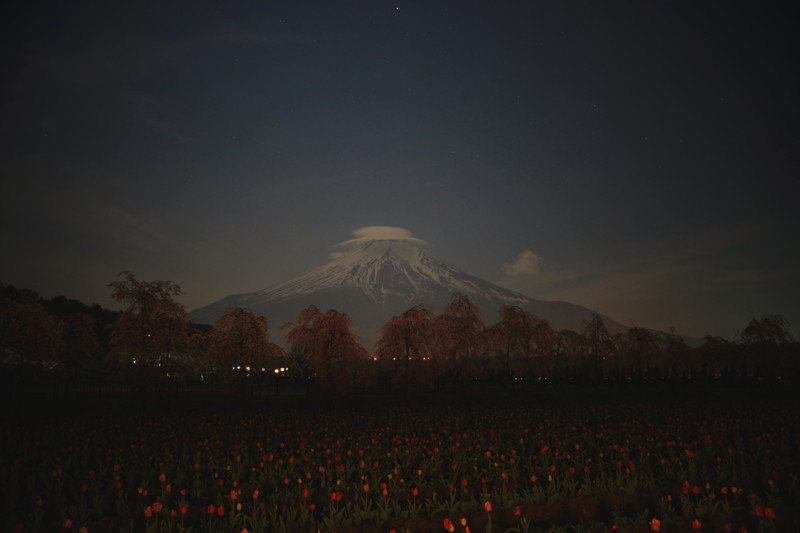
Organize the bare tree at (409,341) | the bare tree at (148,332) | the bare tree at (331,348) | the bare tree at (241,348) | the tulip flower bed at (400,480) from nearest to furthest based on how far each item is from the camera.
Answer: the tulip flower bed at (400,480), the bare tree at (148,332), the bare tree at (331,348), the bare tree at (241,348), the bare tree at (409,341)

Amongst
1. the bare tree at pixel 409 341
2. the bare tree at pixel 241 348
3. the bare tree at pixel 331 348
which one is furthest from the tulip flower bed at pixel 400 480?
the bare tree at pixel 409 341

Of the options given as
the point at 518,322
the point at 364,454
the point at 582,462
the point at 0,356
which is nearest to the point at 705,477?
the point at 582,462

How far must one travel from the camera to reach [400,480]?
30.2ft

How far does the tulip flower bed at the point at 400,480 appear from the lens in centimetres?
721

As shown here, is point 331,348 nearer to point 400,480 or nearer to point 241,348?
point 241,348

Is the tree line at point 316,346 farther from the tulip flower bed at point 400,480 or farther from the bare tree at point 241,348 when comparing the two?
the tulip flower bed at point 400,480

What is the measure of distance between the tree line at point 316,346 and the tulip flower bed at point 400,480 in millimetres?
15212

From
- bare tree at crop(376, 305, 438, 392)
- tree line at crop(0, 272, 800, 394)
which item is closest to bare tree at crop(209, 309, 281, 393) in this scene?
tree line at crop(0, 272, 800, 394)

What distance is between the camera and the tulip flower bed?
23.7 ft

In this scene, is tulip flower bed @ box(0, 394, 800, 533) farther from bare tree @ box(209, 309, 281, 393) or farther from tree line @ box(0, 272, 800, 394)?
bare tree @ box(209, 309, 281, 393)

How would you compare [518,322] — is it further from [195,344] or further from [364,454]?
[364,454]

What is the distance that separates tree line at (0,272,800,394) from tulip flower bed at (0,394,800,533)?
1521 centimetres

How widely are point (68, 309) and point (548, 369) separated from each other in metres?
98.1

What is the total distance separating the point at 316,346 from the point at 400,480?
30.1 metres
